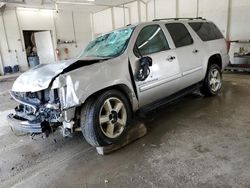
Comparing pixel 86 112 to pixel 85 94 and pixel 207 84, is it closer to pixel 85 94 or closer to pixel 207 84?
pixel 85 94

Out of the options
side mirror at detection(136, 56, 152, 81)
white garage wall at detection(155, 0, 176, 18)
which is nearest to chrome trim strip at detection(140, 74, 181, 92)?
side mirror at detection(136, 56, 152, 81)

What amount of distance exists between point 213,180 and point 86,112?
5.00ft

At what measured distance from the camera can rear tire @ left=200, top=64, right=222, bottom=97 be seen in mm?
4465

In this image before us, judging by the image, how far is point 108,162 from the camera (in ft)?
8.23

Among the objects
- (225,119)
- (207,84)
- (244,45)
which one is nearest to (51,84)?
(225,119)

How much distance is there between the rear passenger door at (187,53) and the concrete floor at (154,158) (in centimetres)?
69

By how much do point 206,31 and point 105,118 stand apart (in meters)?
3.11

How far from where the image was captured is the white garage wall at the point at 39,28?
Answer: 39.4 ft

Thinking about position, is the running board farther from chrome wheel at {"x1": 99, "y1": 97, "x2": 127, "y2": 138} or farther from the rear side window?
the rear side window

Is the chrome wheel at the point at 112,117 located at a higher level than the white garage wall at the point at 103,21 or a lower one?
lower

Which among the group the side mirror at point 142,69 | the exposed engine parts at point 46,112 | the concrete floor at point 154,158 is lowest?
the concrete floor at point 154,158

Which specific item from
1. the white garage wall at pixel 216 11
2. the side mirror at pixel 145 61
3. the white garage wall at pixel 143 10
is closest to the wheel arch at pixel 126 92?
the side mirror at pixel 145 61

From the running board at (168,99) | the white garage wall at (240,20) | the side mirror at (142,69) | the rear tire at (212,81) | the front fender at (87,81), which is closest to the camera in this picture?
the front fender at (87,81)

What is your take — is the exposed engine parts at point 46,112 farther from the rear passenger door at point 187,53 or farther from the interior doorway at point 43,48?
the interior doorway at point 43,48
